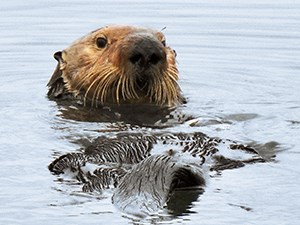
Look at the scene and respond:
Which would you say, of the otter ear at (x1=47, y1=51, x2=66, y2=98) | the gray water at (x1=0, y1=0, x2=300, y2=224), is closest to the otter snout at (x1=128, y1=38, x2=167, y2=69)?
the gray water at (x1=0, y1=0, x2=300, y2=224)

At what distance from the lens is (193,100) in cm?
677

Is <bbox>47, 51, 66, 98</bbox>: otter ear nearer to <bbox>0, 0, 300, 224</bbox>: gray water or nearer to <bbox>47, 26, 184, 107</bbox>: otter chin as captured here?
<bbox>47, 26, 184, 107</bbox>: otter chin

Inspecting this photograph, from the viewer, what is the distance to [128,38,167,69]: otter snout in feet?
19.3

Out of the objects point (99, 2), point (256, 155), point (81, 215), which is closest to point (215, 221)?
point (81, 215)

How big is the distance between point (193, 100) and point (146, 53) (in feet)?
3.18

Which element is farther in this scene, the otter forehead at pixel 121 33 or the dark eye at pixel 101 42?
the dark eye at pixel 101 42

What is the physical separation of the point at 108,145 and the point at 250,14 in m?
7.42

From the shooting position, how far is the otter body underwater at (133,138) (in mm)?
4070

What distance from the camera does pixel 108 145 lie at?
15.7ft

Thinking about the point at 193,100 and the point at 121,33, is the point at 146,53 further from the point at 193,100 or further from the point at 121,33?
the point at 193,100

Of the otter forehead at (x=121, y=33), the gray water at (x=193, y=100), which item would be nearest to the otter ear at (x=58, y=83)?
the gray water at (x=193, y=100)

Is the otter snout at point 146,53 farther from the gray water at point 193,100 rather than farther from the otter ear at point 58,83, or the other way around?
the otter ear at point 58,83

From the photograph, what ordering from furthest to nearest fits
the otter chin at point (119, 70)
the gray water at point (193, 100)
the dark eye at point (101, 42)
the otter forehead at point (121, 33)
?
the dark eye at point (101, 42)
the otter forehead at point (121, 33)
the otter chin at point (119, 70)
the gray water at point (193, 100)

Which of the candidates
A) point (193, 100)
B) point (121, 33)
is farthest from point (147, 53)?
point (193, 100)
